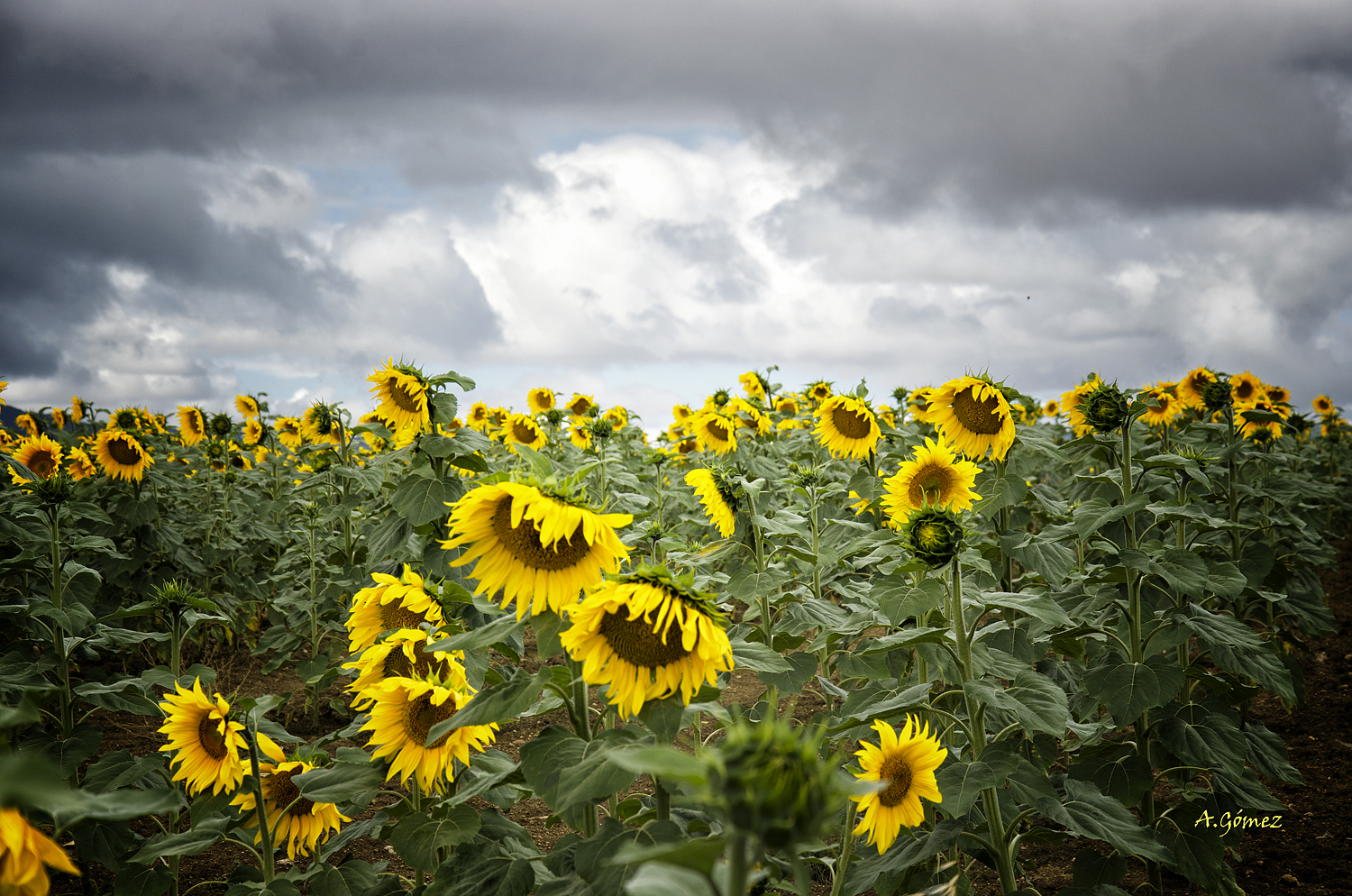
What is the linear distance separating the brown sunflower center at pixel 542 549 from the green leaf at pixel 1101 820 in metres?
1.73

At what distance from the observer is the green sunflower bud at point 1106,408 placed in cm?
303

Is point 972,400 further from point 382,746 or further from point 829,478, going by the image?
point 382,746

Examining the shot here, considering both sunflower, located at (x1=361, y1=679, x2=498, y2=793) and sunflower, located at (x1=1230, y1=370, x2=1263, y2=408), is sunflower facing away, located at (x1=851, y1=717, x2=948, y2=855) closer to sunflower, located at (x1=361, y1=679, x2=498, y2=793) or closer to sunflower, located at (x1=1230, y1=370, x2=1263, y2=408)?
sunflower, located at (x1=361, y1=679, x2=498, y2=793)

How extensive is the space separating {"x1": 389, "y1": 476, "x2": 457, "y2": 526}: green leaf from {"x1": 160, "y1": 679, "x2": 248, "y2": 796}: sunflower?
0.86 metres

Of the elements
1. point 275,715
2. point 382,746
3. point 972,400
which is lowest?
point 275,715

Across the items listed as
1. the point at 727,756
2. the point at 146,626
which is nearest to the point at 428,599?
the point at 727,756

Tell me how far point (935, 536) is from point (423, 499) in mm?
1697

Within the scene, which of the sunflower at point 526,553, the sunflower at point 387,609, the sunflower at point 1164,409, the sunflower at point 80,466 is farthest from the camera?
the sunflower at point 1164,409

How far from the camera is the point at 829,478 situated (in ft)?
17.8

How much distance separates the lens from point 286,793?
2.63 meters

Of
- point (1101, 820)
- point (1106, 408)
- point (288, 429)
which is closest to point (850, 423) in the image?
point (1106, 408)

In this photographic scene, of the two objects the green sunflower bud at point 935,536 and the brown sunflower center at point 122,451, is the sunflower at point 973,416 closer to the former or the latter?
the green sunflower bud at point 935,536

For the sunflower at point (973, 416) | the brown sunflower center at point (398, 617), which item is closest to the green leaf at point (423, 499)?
the brown sunflower center at point (398, 617)

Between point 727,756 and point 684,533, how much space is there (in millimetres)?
5044
